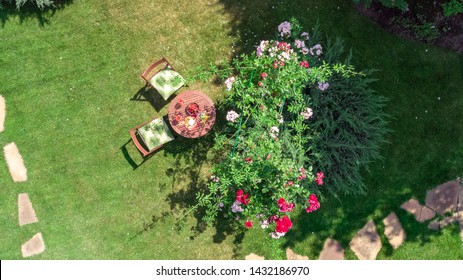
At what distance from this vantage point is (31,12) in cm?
955

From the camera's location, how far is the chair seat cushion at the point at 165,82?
9086 millimetres

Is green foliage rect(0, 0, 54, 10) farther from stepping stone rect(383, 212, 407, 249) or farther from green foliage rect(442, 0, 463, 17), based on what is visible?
stepping stone rect(383, 212, 407, 249)

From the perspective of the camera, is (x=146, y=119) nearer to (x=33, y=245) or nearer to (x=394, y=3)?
(x=33, y=245)

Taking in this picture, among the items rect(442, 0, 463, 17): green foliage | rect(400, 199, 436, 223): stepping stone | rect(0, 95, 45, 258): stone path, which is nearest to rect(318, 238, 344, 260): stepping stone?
rect(400, 199, 436, 223): stepping stone

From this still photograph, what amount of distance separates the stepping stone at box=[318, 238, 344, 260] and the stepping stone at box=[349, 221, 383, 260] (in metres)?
0.32

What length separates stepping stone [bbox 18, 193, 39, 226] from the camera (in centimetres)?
970

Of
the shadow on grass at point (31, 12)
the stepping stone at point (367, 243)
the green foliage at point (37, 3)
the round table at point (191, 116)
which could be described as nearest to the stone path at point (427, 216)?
the stepping stone at point (367, 243)

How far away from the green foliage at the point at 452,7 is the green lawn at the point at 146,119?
0.93m

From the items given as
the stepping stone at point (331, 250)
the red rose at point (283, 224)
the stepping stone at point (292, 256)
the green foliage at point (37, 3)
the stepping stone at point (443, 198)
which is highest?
the green foliage at point (37, 3)

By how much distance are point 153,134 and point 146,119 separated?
2.21ft

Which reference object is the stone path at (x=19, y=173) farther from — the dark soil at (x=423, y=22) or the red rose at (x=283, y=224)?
the dark soil at (x=423, y=22)

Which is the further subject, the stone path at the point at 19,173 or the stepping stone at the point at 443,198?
the stepping stone at the point at 443,198

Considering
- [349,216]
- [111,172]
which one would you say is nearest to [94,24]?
[111,172]

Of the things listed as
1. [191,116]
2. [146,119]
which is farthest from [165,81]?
[146,119]
